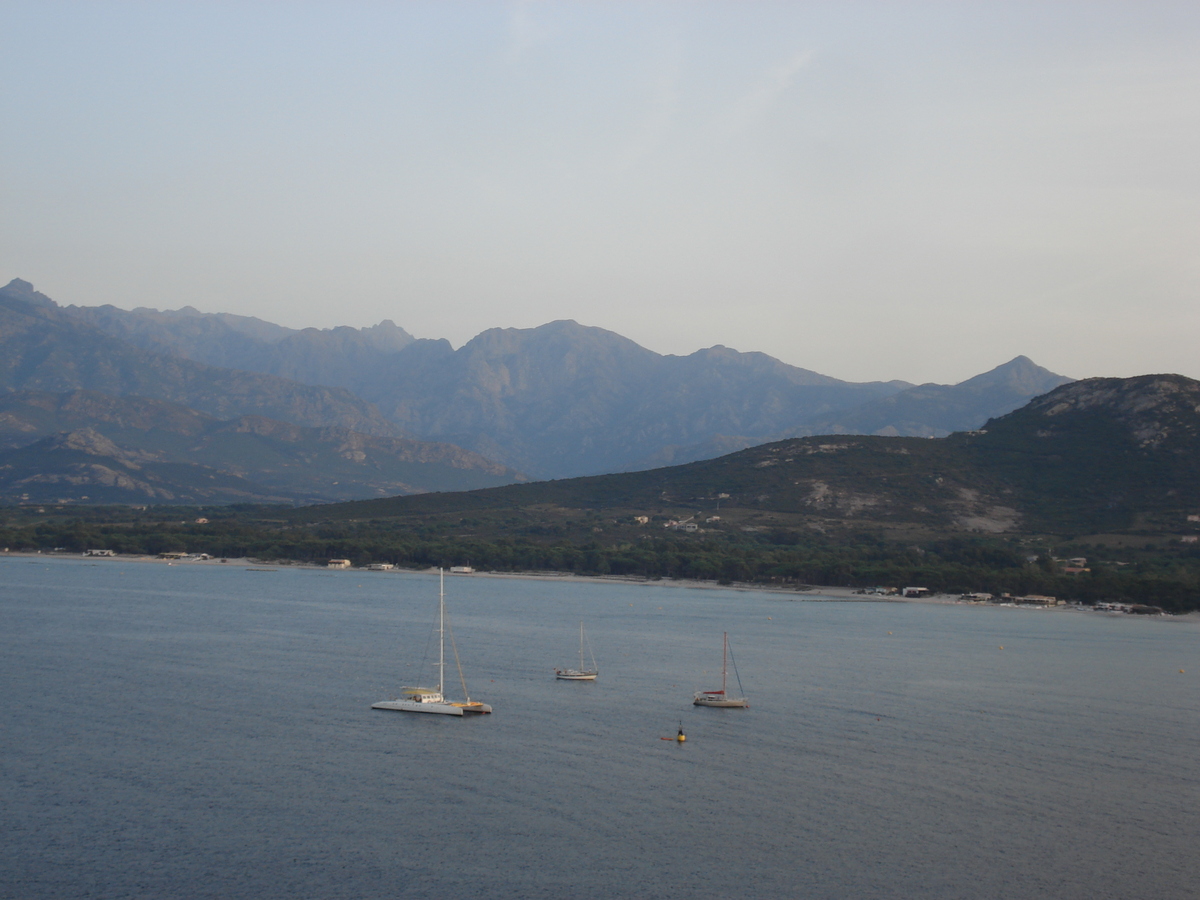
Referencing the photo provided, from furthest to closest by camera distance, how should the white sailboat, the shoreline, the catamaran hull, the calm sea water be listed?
the shoreline → the white sailboat → the catamaran hull → the calm sea water

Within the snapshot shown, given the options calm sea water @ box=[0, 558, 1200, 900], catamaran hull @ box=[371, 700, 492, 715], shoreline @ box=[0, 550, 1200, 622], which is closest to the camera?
calm sea water @ box=[0, 558, 1200, 900]

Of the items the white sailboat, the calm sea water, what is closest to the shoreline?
the calm sea water

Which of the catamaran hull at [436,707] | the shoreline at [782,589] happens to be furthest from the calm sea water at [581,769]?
the shoreline at [782,589]

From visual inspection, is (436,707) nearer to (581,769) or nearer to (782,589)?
(581,769)

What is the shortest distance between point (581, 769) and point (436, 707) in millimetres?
16534

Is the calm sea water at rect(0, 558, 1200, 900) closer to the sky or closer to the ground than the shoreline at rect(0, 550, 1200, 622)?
closer to the ground

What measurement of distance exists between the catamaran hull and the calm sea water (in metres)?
0.77

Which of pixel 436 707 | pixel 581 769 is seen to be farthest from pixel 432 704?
pixel 581 769

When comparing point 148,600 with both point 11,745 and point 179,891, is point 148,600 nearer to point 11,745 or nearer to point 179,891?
point 11,745

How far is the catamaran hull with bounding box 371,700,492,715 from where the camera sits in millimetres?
71062

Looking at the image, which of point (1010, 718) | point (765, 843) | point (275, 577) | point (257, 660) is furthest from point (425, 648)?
point (275, 577)

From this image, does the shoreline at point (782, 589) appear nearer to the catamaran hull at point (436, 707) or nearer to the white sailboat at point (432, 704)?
the white sailboat at point (432, 704)

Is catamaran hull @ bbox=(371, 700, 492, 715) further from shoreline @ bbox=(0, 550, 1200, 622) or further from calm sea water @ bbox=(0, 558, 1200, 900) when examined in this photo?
shoreline @ bbox=(0, 550, 1200, 622)

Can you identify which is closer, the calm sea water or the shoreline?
the calm sea water
